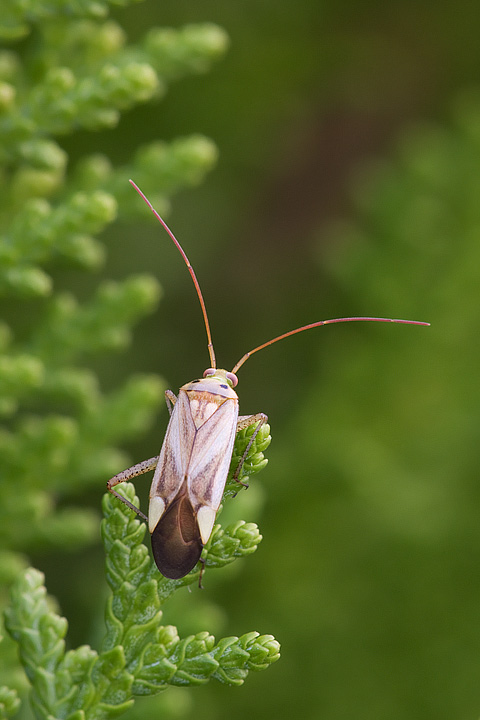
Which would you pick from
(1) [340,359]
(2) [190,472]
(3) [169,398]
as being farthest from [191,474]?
(1) [340,359]

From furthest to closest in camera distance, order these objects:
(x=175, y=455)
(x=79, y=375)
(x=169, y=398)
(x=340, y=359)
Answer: (x=340, y=359) → (x=79, y=375) → (x=169, y=398) → (x=175, y=455)

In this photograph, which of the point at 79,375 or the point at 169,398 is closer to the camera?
the point at 169,398

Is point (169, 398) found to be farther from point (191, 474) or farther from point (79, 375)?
point (191, 474)

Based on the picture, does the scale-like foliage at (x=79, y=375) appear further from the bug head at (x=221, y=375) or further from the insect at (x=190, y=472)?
the bug head at (x=221, y=375)

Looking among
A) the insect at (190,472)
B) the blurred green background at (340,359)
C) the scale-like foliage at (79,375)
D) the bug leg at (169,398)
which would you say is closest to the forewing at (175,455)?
the insect at (190,472)

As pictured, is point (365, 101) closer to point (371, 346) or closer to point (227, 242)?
point (227, 242)

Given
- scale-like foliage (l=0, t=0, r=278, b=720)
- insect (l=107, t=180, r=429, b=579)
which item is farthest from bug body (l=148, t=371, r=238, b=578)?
scale-like foliage (l=0, t=0, r=278, b=720)

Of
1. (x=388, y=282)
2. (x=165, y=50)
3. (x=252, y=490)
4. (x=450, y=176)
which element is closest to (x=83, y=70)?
(x=165, y=50)
